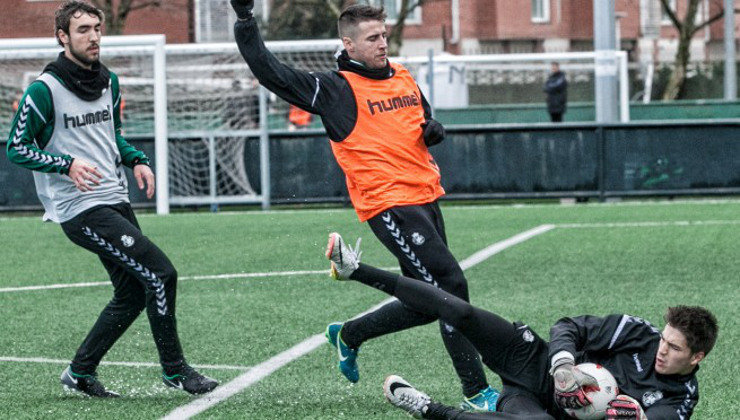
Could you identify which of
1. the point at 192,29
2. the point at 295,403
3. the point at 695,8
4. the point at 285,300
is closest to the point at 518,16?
the point at 695,8

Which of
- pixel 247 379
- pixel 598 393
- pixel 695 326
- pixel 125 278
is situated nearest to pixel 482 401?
pixel 598 393

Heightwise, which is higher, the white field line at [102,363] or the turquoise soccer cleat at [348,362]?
the turquoise soccer cleat at [348,362]

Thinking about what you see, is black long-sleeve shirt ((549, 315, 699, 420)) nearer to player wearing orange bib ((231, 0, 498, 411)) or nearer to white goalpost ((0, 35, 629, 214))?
player wearing orange bib ((231, 0, 498, 411))

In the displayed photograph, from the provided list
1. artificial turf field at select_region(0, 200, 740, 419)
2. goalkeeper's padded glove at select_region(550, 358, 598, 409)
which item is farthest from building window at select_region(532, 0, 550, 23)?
goalkeeper's padded glove at select_region(550, 358, 598, 409)

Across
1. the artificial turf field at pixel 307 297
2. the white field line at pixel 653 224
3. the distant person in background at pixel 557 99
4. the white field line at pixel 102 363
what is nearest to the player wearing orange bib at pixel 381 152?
the artificial turf field at pixel 307 297

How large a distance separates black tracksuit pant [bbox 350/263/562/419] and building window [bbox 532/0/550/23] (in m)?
58.5

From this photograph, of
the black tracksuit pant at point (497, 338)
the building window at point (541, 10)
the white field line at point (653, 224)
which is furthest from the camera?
the building window at point (541, 10)

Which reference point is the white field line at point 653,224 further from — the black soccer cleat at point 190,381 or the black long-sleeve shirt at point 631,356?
the black long-sleeve shirt at point 631,356

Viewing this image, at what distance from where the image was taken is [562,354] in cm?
594

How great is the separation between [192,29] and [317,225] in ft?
107

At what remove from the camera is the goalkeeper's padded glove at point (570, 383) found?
5.89 m

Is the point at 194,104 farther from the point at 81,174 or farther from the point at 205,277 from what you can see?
the point at 81,174

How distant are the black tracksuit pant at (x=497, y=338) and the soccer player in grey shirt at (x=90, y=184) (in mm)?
1454

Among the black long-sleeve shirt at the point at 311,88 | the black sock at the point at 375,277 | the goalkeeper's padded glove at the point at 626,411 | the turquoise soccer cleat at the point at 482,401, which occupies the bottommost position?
the turquoise soccer cleat at the point at 482,401
